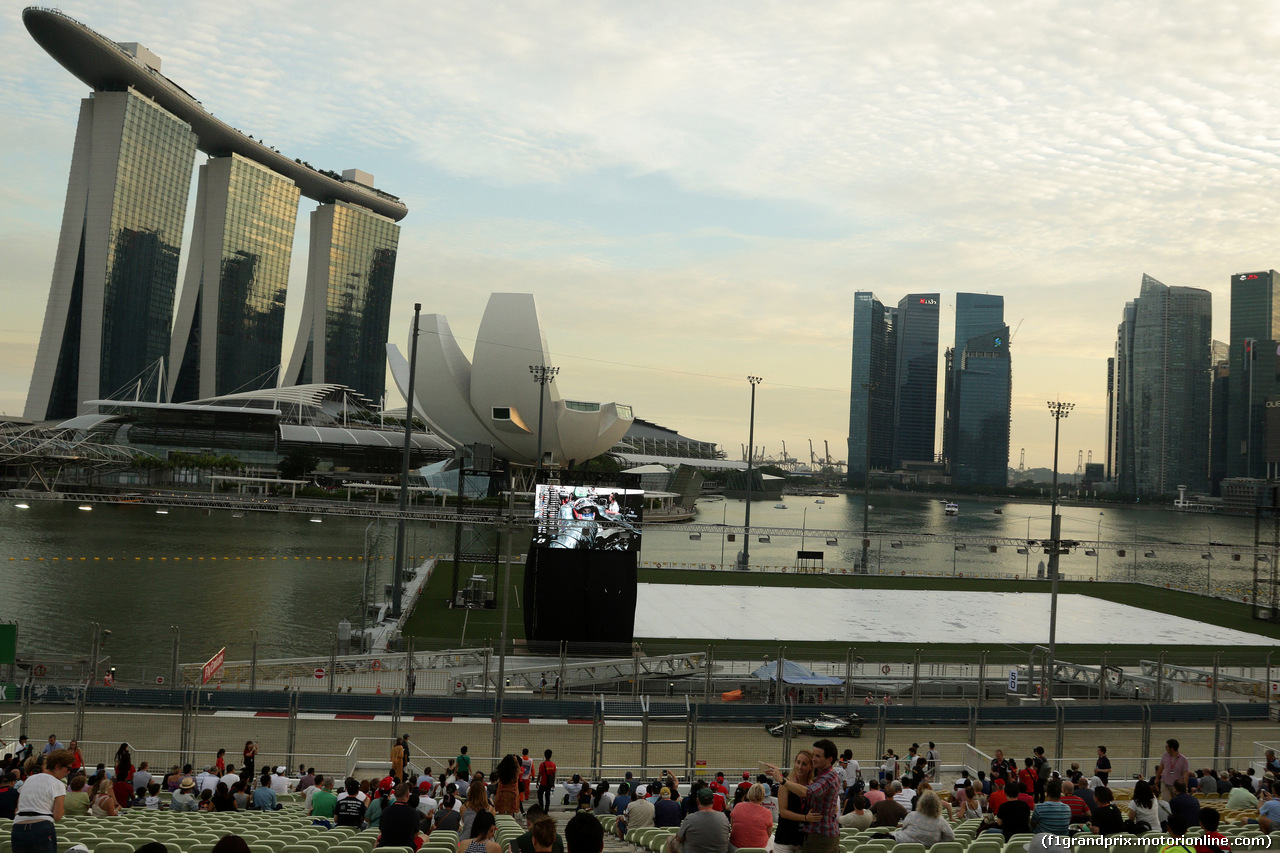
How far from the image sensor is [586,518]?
21156mm

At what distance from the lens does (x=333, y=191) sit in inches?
5285

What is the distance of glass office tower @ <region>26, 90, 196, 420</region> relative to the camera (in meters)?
87.0

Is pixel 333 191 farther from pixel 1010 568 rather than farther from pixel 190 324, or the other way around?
pixel 1010 568

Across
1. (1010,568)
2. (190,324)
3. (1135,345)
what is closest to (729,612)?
(1010,568)

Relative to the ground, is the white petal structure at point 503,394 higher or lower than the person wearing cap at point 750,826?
higher

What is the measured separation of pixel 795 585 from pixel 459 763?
2758 centimetres

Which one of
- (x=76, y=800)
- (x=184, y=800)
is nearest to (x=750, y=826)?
(x=76, y=800)

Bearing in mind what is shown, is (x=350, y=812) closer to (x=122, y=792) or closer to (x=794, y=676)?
(x=122, y=792)

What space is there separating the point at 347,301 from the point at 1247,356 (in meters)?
141

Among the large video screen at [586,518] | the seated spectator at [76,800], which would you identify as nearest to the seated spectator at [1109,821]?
the seated spectator at [76,800]

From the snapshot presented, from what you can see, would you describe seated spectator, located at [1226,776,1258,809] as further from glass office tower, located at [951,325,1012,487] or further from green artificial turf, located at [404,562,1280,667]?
glass office tower, located at [951,325,1012,487]

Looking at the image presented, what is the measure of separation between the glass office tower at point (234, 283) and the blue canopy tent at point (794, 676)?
98.6 meters

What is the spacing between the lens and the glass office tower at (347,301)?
131000mm

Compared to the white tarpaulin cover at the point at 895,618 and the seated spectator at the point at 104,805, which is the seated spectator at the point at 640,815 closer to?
the seated spectator at the point at 104,805
